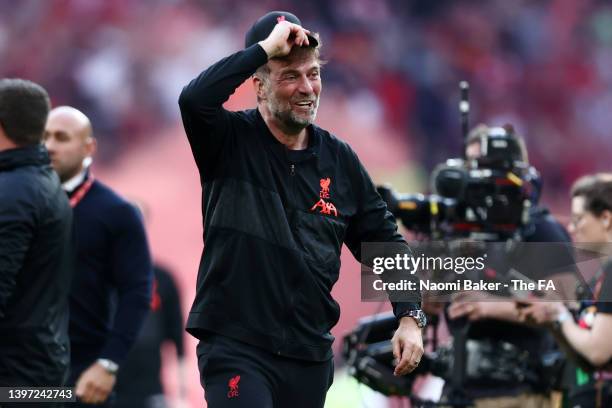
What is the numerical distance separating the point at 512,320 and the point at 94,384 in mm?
2059

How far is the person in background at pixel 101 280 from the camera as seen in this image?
5.31m

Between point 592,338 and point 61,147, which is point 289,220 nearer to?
point 592,338

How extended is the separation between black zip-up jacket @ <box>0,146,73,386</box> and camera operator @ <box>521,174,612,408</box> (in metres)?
2.13

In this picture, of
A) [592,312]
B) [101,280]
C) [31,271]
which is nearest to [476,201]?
[592,312]

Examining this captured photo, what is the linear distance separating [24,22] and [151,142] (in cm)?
167

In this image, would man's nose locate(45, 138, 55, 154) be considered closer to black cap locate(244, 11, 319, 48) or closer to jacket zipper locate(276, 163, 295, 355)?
black cap locate(244, 11, 319, 48)

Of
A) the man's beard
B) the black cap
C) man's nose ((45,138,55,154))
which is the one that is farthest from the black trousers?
man's nose ((45,138,55,154))

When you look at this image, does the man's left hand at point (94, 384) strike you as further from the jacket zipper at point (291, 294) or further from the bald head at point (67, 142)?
the jacket zipper at point (291, 294)

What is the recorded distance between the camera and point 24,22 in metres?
11.0

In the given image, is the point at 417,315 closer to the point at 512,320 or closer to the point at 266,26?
the point at 266,26

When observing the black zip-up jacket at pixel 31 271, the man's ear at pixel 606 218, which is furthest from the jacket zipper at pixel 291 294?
the man's ear at pixel 606 218

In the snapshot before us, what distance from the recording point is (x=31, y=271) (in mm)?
4328

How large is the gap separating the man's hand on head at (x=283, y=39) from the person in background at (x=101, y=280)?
197 cm

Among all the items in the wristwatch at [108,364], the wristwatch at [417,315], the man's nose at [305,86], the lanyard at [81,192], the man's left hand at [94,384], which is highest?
the man's nose at [305,86]
